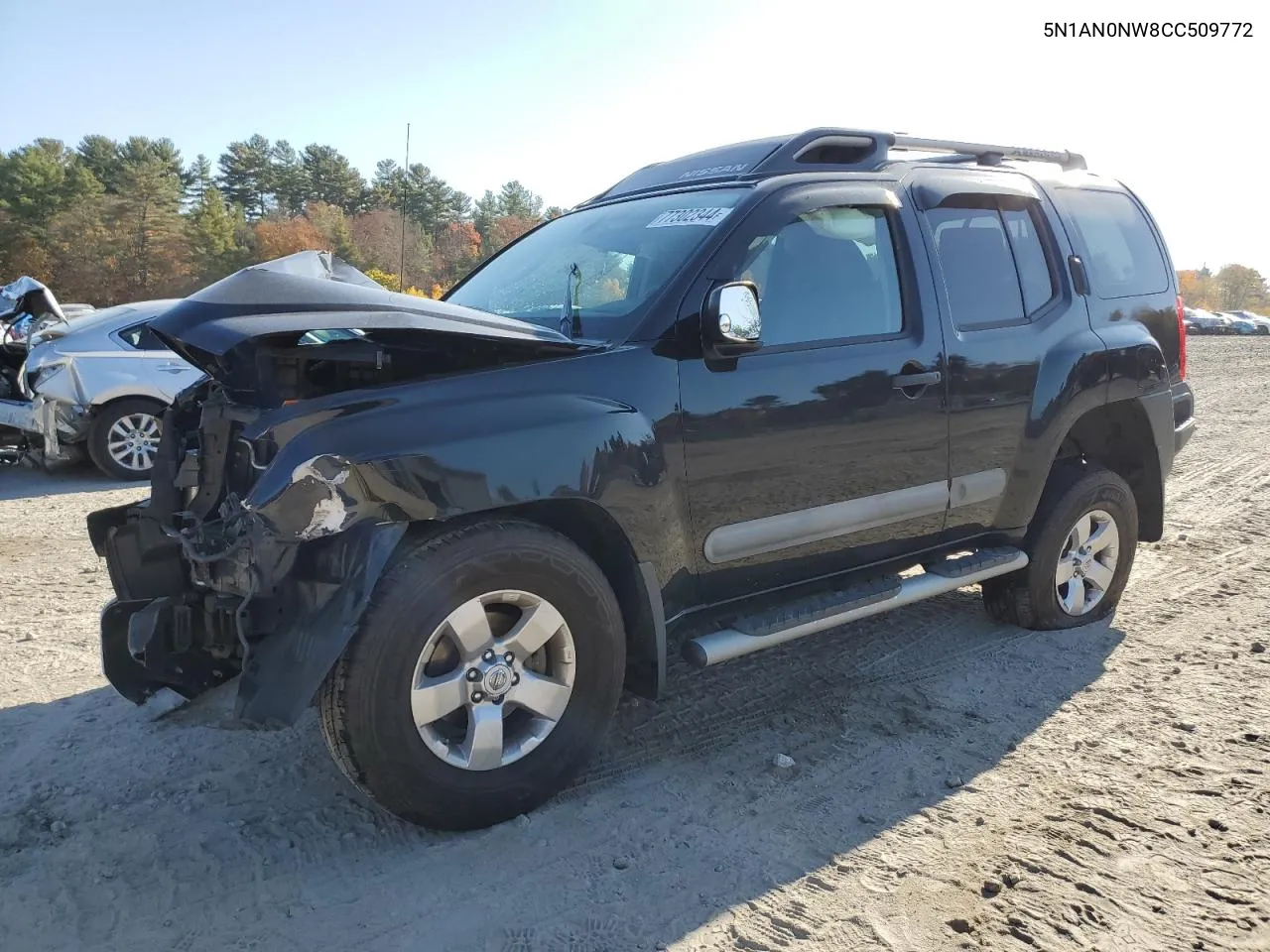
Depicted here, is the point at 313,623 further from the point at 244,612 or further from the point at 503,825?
the point at 503,825

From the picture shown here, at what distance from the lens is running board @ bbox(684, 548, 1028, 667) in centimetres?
326

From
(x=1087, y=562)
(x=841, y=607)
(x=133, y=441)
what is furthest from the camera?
(x=133, y=441)

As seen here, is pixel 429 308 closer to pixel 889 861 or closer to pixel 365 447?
pixel 365 447

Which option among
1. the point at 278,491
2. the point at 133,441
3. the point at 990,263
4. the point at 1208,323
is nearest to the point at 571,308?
the point at 278,491

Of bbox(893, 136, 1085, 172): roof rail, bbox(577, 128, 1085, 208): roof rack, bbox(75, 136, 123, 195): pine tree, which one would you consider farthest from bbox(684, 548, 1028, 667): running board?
bbox(75, 136, 123, 195): pine tree

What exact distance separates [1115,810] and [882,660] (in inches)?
53.5

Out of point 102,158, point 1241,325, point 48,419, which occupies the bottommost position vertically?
point 48,419

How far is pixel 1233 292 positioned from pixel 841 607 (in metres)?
114

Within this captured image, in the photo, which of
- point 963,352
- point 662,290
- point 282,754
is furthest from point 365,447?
point 963,352

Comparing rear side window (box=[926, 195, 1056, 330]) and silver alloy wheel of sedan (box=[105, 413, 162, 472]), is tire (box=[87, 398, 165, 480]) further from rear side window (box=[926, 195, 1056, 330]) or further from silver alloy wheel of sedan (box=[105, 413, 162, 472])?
rear side window (box=[926, 195, 1056, 330])

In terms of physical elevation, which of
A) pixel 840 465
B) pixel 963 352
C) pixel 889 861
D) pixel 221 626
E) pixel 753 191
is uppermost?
pixel 753 191

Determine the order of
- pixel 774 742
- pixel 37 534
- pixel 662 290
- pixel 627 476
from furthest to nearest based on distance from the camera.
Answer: pixel 37 534, pixel 774 742, pixel 662 290, pixel 627 476

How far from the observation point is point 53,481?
27.7 feet

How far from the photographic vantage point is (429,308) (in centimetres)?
293
